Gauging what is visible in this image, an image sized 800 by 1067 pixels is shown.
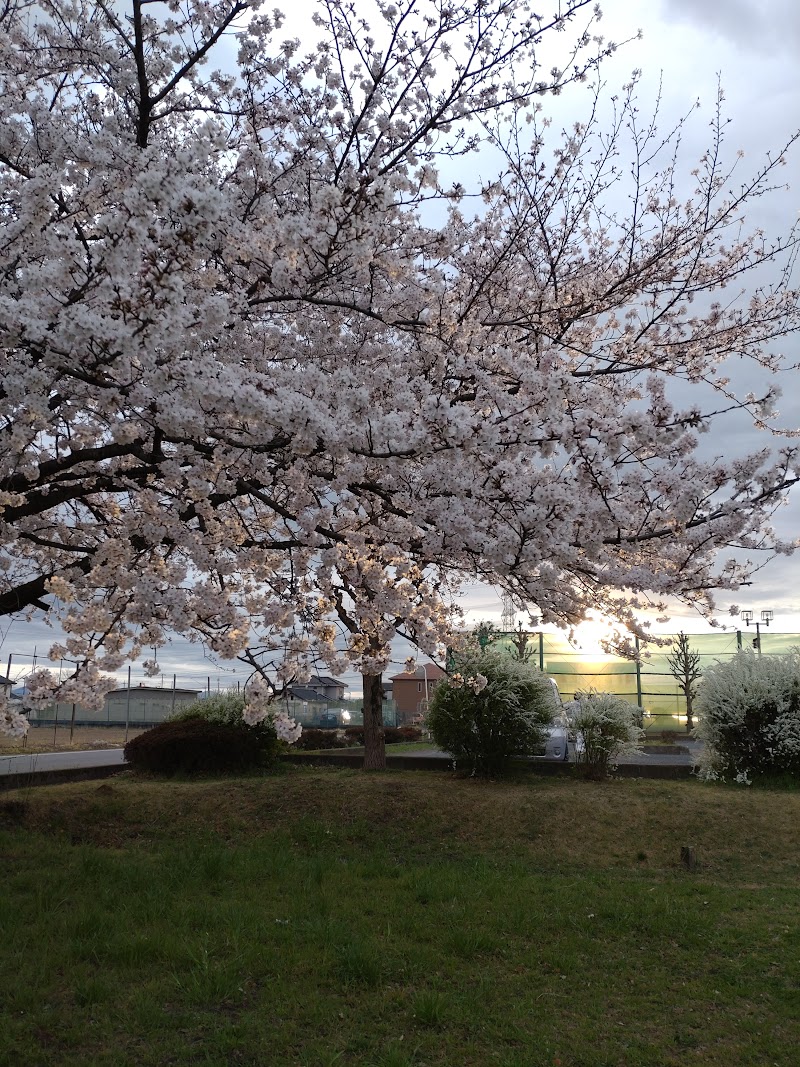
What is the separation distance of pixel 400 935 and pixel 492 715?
19.1ft

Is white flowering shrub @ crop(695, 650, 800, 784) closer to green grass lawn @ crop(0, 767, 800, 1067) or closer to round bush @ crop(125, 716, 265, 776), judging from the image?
green grass lawn @ crop(0, 767, 800, 1067)

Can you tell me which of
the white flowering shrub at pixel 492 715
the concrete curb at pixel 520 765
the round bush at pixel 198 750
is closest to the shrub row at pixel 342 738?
the concrete curb at pixel 520 765

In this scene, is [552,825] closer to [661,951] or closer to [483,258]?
[661,951]

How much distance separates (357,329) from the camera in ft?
25.1

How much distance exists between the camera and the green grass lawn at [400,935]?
3756mm

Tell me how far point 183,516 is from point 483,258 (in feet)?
14.9

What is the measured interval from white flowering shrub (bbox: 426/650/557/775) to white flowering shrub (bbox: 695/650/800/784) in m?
2.49

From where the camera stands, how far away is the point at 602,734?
11.1m

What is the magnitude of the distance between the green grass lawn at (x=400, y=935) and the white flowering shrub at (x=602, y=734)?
6.10ft

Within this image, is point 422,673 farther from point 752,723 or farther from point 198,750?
point 752,723

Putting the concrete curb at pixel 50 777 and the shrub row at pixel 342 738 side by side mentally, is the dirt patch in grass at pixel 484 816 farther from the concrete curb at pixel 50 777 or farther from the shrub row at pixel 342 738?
the shrub row at pixel 342 738

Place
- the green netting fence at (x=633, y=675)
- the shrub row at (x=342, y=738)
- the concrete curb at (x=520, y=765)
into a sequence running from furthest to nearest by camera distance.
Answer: the green netting fence at (x=633, y=675)
the shrub row at (x=342, y=738)
the concrete curb at (x=520, y=765)

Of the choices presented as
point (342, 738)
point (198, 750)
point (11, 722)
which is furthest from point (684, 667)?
point (11, 722)

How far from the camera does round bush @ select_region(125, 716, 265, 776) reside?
12.2 meters
